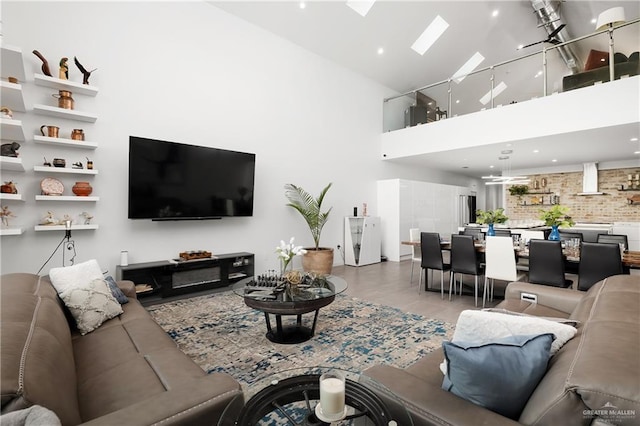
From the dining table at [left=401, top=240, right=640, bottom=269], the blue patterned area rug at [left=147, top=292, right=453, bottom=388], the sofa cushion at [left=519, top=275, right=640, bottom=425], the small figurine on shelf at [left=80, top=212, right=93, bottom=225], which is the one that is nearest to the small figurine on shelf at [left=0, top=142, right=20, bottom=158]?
the small figurine on shelf at [left=80, top=212, right=93, bottom=225]

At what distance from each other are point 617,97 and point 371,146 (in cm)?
437

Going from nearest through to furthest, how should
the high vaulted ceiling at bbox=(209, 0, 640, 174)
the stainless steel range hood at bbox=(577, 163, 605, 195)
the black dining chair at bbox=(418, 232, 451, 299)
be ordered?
1. the black dining chair at bbox=(418, 232, 451, 299)
2. the high vaulted ceiling at bbox=(209, 0, 640, 174)
3. the stainless steel range hood at bbox=(577, 163, 605, 195)

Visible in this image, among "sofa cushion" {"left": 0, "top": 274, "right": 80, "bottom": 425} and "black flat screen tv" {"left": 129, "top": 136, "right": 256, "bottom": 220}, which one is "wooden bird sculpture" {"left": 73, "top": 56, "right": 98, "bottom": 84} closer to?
"black flat screen tv" {"left": 129, "top": 136, "right": 256, "bottom": 220}

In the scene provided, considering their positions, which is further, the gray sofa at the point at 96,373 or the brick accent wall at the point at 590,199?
the brick accent wall at the point at 590,199

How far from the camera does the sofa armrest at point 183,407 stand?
0.94 m

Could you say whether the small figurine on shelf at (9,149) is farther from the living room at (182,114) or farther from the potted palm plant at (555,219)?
the potted palm plant at (555,219)

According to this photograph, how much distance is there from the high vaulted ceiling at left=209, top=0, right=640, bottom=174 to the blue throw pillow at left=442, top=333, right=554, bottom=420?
586 centimetres

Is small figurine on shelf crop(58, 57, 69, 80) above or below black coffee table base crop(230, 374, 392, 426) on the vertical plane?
above

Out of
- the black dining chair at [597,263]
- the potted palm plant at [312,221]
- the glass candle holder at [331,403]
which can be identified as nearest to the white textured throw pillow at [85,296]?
the glass candle holder at [331,403]

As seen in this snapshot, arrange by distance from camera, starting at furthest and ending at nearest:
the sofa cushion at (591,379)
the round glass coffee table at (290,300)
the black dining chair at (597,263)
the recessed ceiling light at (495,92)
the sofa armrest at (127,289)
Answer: the recessed ceiling light at (495,92)
the black dining chair at (597,263)
the sofa armrest at (127,289)
the round glass coffee table at (290,300)
the sofa cushion at (591,379)

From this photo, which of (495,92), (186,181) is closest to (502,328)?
(186,181)

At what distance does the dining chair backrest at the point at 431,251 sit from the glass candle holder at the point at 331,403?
12.8ft

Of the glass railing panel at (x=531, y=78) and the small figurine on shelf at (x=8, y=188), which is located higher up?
the glass railing panel at (x=531, y=78)

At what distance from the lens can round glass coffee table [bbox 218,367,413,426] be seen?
3.17 feet
